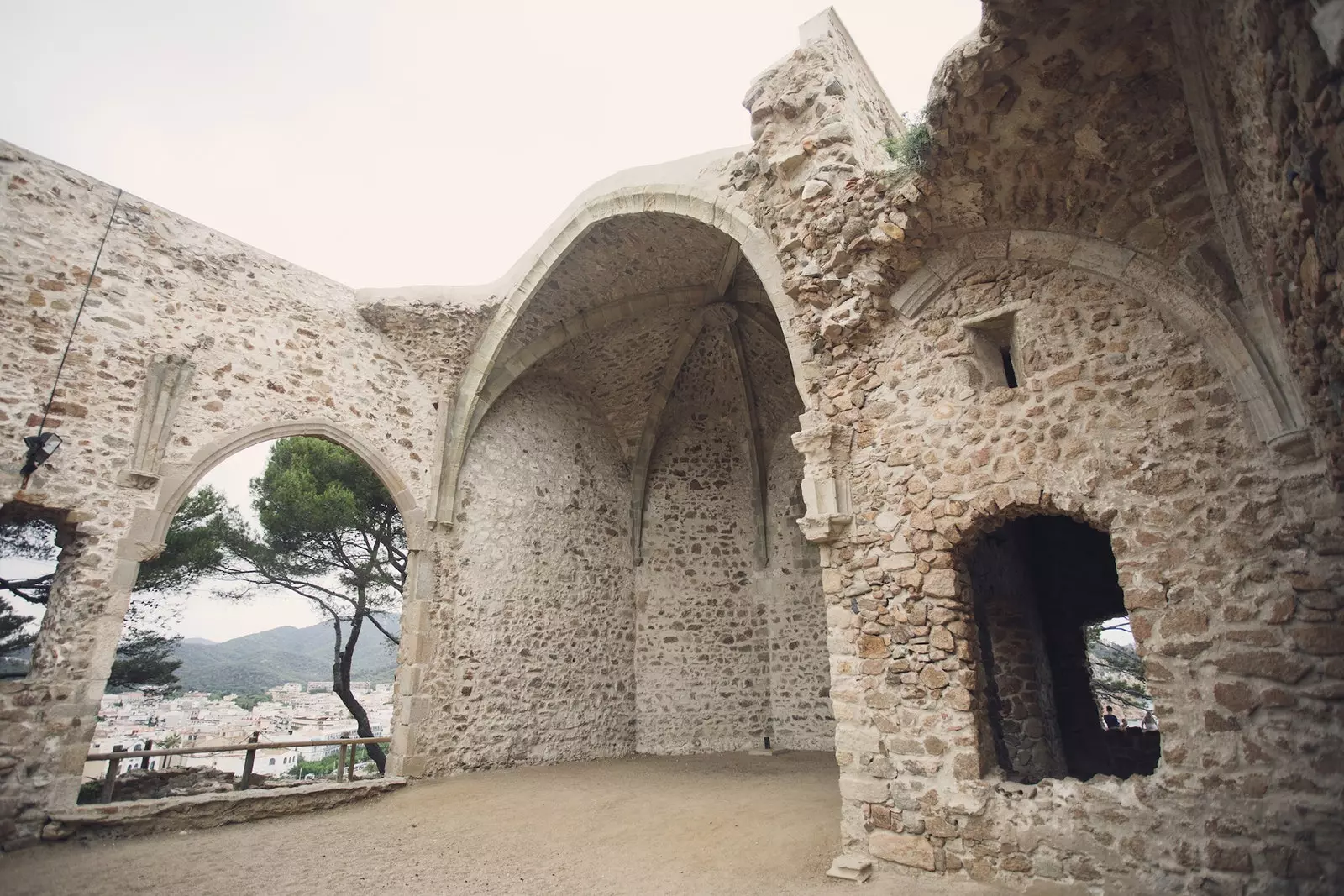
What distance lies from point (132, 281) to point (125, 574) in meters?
2.71

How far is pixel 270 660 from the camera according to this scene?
1539 inches

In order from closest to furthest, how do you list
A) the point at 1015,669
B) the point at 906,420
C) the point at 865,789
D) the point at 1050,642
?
the point at 865,789, the point at 906,420, the point at 1015,669, the point at 1050,642

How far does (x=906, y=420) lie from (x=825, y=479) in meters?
A: 0.68

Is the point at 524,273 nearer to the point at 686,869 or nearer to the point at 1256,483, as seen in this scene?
the point at 686,869

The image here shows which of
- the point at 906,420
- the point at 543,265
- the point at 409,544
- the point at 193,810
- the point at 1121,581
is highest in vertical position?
the point at 543,265

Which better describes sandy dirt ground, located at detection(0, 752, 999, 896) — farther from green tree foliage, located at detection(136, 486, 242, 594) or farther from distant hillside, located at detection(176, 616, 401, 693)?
distant hillside, located at detection(176, 616, 401, 693)

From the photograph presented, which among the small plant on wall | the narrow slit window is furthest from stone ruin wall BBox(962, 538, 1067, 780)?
the small plant on wall

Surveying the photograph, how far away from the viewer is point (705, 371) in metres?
10.1

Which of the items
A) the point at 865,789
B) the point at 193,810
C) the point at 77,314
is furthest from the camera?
the point at 77,314

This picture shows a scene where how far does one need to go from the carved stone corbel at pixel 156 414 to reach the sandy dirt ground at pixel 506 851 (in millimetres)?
2818

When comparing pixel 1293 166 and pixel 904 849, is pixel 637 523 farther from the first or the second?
pixel 1293 166

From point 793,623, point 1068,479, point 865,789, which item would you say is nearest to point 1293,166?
→ point 1068,479

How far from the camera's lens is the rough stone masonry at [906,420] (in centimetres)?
297

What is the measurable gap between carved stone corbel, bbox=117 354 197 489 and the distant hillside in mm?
10858
